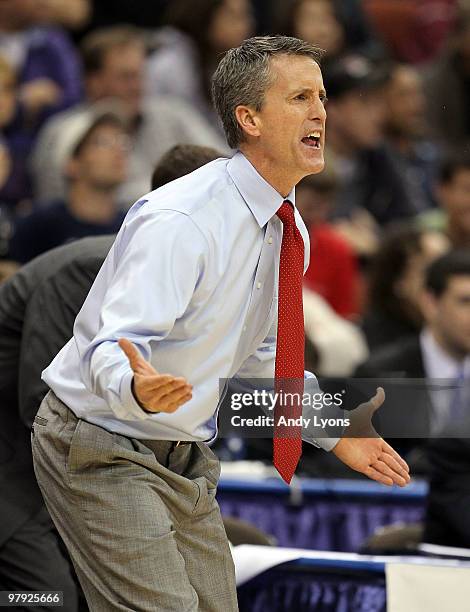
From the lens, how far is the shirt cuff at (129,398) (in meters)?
2.39

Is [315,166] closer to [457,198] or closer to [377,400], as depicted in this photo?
[377,400]


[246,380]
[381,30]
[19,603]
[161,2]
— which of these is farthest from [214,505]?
[381,30]

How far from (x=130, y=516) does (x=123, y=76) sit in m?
5.29

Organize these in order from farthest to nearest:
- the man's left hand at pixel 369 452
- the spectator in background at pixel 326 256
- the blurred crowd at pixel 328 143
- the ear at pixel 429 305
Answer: the spectator in background at pixel 326 256 → the blurred crowd at pixel 328 143 → the ear at pixel 429 305 → the man's left hand at pixel 369 452

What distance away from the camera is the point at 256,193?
2.81 meters

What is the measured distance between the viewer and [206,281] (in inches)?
105

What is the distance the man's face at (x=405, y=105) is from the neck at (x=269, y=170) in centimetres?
620

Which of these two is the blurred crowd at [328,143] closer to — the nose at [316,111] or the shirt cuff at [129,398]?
the nose at [316,111]

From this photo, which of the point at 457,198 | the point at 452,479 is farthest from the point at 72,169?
the point at 452,479

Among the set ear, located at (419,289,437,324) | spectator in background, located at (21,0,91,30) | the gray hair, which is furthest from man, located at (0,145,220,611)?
spectator in background, located at (21,0,91,30)

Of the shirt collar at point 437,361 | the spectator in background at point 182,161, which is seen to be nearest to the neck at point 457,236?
the shirt collar at point 437,361

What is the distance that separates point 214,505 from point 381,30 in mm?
7576

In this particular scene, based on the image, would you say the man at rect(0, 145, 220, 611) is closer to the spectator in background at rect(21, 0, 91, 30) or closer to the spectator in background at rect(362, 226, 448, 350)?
the spectator in background at rect(362, 226, 448, 350)

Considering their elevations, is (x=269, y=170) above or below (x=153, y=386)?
above
